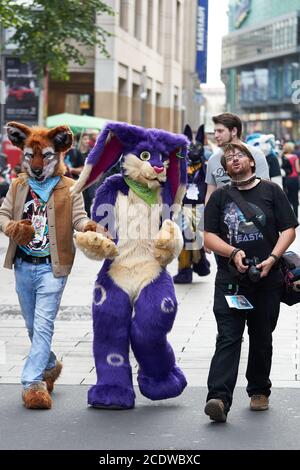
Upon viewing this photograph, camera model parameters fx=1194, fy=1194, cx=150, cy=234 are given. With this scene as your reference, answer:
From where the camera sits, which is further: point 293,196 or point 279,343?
point 293,196

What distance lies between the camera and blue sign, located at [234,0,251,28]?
156 metres

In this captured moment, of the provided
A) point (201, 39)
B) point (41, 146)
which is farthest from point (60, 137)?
point (201, 39)

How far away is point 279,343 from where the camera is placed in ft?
32.5

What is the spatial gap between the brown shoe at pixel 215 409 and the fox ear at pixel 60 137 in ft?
6.56

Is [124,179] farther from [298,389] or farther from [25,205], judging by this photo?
[298,389]

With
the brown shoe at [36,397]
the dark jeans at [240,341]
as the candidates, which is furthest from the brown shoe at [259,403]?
the brown shoe at [36,397]

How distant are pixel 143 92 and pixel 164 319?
33.4 m

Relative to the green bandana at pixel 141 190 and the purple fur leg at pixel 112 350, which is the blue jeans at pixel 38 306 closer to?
the purple fur leg at pixel 112 350

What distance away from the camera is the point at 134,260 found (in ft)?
25.0

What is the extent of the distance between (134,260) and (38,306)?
0.68 meters

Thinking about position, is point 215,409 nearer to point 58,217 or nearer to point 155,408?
point 155,408

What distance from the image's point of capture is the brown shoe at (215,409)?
6.91m

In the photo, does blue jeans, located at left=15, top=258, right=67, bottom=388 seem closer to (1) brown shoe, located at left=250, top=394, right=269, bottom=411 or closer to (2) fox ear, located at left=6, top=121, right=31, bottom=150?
(2) fox ear, located at left=6, top=121, right=31, bottom=150

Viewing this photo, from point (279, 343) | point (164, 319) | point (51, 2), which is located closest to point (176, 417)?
point (164, 319)
